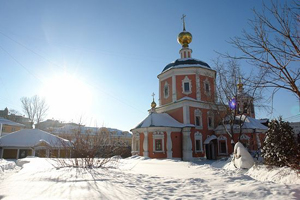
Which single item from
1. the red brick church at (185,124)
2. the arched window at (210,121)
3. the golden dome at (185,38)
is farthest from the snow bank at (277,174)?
the golden dome at (185,38)

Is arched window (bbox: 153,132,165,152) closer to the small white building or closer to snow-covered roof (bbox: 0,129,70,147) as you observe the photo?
the small white building

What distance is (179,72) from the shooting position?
2448 centimetres

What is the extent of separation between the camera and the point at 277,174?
7.07 metres

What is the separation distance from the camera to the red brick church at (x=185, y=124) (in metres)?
21.5

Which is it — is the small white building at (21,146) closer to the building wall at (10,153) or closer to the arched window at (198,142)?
the building wall at (10,153)

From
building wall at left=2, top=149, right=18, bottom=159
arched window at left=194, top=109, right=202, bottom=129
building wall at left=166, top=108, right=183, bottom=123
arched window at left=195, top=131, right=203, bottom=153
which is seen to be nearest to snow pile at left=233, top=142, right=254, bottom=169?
arched window at left=195, top=131, right=203, bottom=153

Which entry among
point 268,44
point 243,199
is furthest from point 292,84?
point 243,199

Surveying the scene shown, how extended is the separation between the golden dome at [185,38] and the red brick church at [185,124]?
288 cm

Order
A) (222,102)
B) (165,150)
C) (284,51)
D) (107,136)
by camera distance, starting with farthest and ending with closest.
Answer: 1. (165,150)
2. (222,102)
3. (107,136)
4. (284,51)

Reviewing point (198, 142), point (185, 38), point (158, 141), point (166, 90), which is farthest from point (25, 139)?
point (185, 38)

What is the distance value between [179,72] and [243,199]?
69.5ft

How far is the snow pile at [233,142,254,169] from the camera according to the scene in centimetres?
1092

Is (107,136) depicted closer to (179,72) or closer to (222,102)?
(222,102)

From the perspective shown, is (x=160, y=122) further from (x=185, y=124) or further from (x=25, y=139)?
(x=25, y=139)
